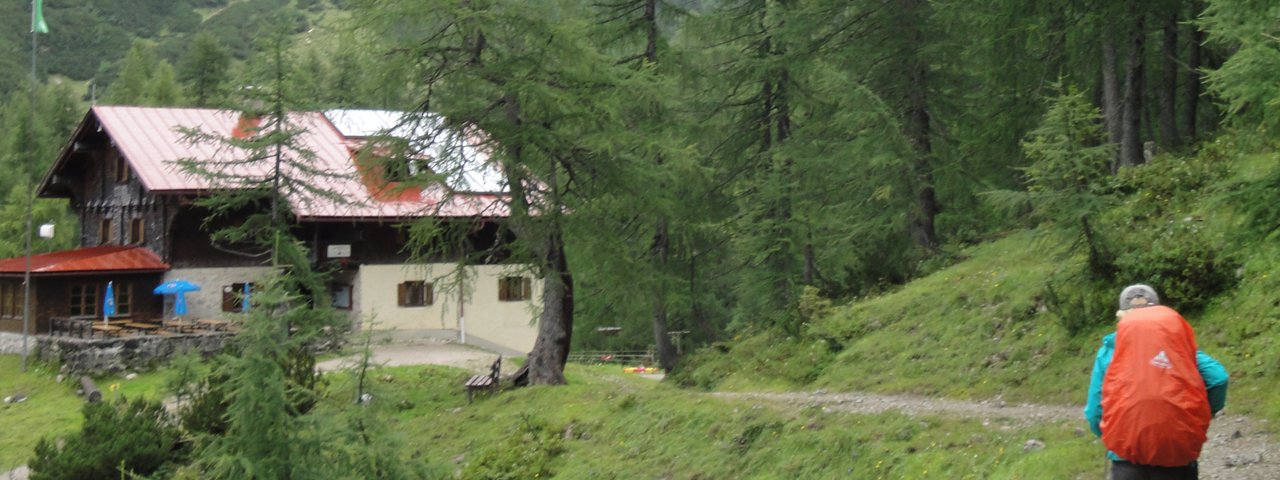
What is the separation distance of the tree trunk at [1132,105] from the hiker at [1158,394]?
15.8m

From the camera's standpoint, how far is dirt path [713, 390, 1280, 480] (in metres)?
9.98

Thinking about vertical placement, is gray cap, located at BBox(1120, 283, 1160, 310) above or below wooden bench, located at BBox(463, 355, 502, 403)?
above

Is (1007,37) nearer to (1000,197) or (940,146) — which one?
(940,146)

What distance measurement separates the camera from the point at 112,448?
2058 cm

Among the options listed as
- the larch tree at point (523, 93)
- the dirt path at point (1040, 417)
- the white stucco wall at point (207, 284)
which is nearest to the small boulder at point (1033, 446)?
the dirt path at point (1040, 417)

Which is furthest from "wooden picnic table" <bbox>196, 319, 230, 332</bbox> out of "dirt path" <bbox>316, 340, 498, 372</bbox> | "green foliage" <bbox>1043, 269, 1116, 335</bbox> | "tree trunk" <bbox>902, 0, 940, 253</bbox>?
"green foliage" <bbox>1043, 269, 1116, 335</bbox>

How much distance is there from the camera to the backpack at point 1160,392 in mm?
6793

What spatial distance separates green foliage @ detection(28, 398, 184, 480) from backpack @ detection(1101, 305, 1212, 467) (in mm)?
17028

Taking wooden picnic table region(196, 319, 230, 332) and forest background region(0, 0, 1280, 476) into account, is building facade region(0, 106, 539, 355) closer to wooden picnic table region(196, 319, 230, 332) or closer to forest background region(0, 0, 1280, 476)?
wooden picnic table region(196, 319, 230, 332)

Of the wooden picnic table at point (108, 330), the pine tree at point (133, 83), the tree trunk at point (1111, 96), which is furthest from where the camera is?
the pine tree at point (133, 83)

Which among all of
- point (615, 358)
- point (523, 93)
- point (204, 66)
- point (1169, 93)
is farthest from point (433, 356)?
point (204, 66)

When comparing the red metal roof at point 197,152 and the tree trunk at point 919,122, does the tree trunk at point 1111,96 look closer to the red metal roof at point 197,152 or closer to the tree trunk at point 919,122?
the tree trunk at point 919,122

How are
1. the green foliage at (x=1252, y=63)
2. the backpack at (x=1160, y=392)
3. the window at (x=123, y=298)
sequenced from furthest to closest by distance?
the window at (x=123, y=298)
the green foliage at (x=1252, y=63)
the backpack at (x=1160, y=392)

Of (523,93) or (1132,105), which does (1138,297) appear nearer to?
(523,93)
